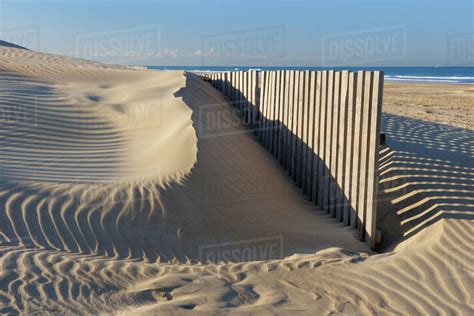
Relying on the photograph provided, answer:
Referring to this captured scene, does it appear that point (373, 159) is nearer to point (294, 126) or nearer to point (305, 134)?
point (305, 134)

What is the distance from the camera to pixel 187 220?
536cm

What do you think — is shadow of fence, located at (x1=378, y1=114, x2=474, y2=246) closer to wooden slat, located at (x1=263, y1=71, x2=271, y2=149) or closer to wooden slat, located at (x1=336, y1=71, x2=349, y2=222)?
wooden slat, located at (x1=336, y1=71, x2=349, y2=222)

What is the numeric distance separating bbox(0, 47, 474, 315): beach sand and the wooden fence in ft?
0.81

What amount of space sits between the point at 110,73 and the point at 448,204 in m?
9.85

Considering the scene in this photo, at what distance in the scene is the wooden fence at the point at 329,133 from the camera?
5195 millimetres

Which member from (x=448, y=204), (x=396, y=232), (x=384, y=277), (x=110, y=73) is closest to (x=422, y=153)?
(x=448, y=204)

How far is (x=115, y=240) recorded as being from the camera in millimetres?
4797

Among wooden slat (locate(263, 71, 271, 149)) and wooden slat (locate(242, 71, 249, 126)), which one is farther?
wooden slat (locate(242, 71, 249, 126))

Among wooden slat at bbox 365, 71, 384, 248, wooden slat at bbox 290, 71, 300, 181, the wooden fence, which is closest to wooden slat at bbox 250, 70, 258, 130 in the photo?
the wooden fence

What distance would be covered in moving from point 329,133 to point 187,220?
2069 mm

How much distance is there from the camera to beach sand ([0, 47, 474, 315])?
3.71 metres

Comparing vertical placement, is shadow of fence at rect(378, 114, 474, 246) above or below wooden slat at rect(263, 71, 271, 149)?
below

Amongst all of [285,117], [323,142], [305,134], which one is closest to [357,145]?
[323,142]

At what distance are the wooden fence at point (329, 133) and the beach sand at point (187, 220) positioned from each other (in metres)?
0.25
